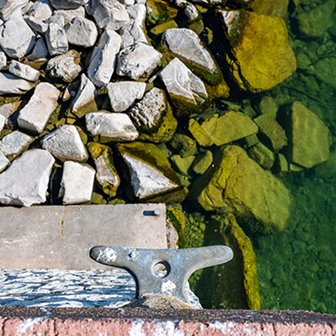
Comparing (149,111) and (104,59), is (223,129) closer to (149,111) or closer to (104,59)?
(149,111)

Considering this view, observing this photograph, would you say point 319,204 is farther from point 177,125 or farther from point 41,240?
point 41,240

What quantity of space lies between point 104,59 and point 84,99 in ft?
1.35

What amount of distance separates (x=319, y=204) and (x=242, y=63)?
67.5 inches

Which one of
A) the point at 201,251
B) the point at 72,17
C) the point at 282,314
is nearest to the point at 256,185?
the point at 72,17

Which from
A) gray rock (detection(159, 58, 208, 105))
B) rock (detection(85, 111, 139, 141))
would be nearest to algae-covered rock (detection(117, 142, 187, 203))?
rock (detection(85, 111, 139, 141))

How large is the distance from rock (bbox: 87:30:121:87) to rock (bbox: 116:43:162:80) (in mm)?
78

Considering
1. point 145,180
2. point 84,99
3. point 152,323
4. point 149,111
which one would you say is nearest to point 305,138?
point 149,111

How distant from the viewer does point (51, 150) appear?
15.2 feet

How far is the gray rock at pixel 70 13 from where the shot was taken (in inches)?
198

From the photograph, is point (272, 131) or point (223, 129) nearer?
point (223, 129)

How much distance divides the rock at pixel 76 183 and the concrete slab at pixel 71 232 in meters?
0.08

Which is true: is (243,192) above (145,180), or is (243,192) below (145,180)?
below

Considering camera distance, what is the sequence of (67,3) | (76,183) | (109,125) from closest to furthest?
(76,183), (109,125), (67,3)

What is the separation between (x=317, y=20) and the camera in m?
6.23
